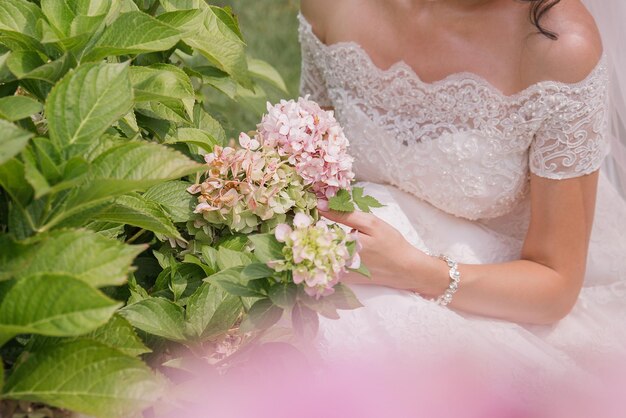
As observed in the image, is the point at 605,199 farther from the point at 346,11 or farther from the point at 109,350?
the point at 109,350

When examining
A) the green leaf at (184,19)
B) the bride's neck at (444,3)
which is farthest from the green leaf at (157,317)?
the bride's neck at (444,3)

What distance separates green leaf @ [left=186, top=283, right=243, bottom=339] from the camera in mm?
1077

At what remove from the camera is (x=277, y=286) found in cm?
98

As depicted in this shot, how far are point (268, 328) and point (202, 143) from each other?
0.41m

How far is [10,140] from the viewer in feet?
2.54

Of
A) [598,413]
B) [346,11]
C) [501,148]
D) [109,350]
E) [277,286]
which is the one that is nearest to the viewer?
[598,413]

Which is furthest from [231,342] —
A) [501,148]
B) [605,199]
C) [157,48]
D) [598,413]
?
[605,199]

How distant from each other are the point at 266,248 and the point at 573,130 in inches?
38.9

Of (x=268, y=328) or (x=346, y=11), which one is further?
(x=346, y=11)

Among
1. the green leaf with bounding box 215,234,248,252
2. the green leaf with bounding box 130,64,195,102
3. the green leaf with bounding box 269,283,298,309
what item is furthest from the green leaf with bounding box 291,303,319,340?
the green leaf with bounding box 130,64,195,102

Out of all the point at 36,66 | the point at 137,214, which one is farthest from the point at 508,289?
the point at 36,66

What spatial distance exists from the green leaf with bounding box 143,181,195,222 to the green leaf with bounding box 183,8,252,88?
24cm

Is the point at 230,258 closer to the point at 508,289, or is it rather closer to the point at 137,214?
the point at 137,214

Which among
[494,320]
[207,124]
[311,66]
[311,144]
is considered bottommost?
[494,320]
